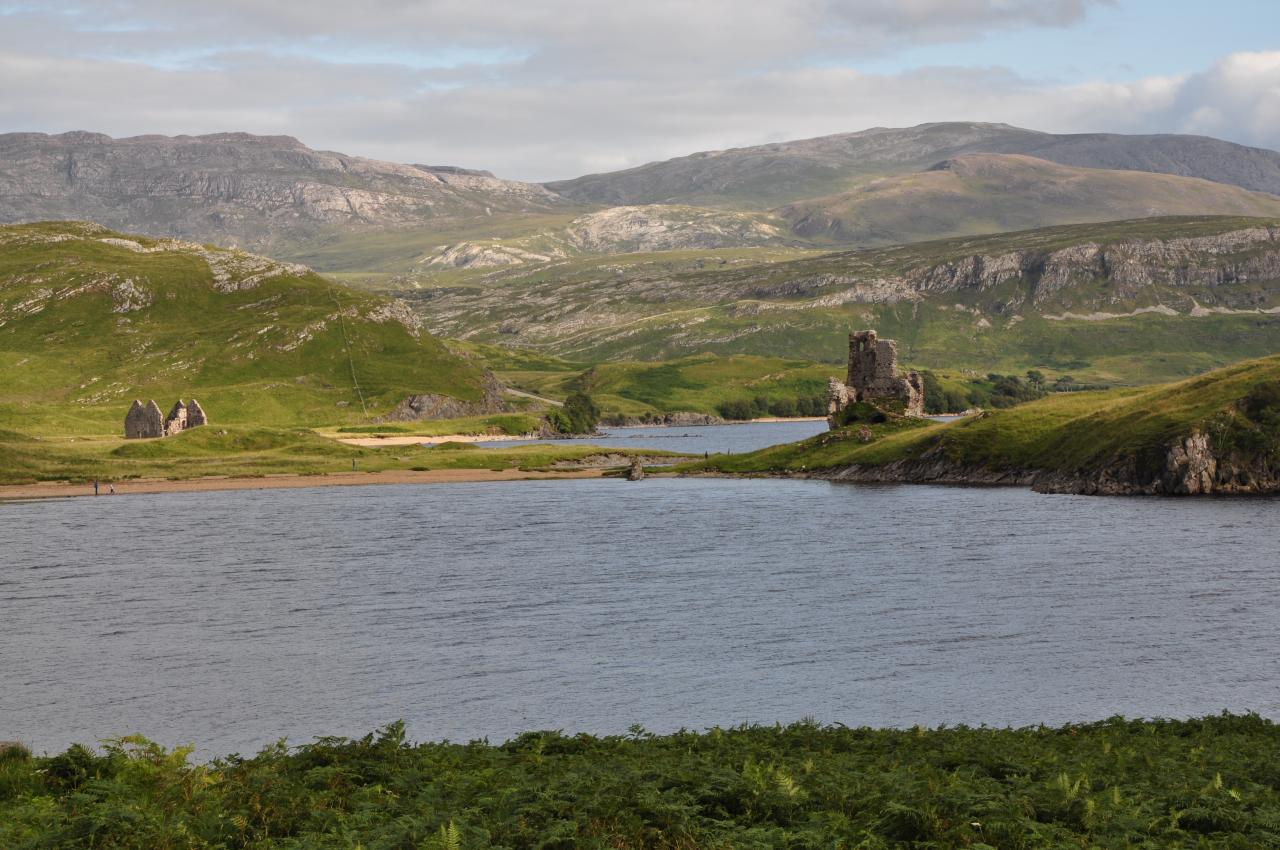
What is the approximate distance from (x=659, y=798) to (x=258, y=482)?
166711mm

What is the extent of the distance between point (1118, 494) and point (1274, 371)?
80.6ft

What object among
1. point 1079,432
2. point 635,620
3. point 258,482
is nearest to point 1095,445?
point 1079,432

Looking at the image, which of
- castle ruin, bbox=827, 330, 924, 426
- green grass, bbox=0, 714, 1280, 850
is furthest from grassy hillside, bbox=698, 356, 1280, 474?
green grass, bbox=0, 714, 1280, 850

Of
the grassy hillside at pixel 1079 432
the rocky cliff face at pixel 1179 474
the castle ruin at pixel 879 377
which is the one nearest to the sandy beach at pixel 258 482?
the grassy hillside at pixel 1079 432

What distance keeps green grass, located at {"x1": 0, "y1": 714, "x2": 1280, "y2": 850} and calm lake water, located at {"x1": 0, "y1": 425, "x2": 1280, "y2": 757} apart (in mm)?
14218

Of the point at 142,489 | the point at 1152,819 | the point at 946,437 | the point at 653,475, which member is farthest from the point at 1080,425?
the point at 1152,819

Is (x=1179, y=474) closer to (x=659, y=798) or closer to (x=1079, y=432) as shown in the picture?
(x=1079, y=432)

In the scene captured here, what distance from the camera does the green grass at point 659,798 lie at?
25938mm

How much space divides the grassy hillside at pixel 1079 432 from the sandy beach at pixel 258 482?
1345 inches

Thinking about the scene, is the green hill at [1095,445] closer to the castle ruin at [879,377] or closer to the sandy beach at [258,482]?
the castle ruin at [879,377]

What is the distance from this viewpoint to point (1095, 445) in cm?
14838

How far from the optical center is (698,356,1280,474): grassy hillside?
445 ft

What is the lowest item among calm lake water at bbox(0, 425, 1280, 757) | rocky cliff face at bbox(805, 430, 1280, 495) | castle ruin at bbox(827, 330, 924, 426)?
calm lake water at bbox(0, 425, 1280, 757)

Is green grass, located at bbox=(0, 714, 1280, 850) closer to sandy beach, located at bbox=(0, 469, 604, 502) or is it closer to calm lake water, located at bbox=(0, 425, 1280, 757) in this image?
calm lake water, located at bbox=(0, 425, 1280, 757)
